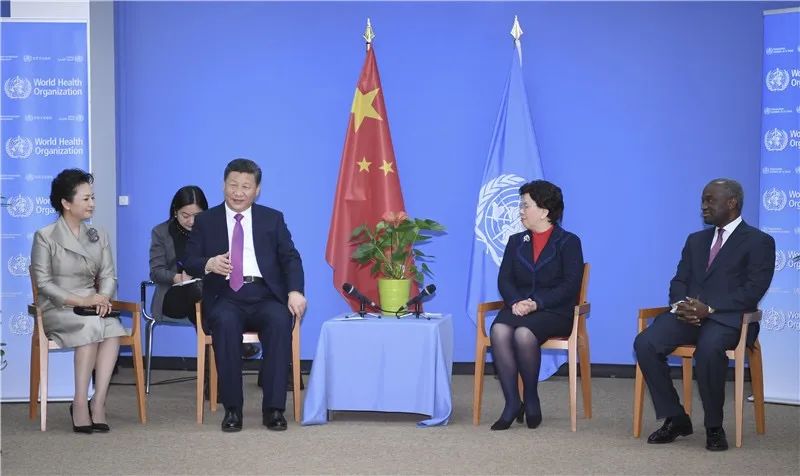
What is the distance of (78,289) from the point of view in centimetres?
477

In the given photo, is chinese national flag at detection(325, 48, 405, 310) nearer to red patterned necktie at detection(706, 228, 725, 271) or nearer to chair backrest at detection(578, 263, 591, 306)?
chair backrest at detection(578, 263, 591, 306)

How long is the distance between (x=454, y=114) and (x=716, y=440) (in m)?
3.29

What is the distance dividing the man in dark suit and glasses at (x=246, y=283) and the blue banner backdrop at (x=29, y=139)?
1.15 meters

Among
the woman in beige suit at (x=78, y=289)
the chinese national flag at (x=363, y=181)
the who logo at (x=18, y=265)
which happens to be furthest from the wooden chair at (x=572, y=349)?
the who logo at (x=18, y=265)

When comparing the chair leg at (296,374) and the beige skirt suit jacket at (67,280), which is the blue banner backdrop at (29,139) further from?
the chair leg at (296,374)

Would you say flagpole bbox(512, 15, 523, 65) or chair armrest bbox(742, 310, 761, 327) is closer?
chair armrest bbox(742, 310, 761, 327)

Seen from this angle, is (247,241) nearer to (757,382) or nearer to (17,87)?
(17,87)

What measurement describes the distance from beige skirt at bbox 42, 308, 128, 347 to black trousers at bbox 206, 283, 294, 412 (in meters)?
0.51

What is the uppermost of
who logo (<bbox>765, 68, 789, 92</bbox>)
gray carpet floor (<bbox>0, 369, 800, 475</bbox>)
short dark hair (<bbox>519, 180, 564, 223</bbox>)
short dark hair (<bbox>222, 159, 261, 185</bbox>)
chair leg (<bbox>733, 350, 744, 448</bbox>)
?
who logo (<bbox>765, 68, 789, 92</bbox>)

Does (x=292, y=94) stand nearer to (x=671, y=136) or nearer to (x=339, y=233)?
(x=339, y=233)

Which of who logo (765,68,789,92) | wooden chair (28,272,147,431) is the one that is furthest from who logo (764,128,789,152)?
wooden chair (28,272,147,431)

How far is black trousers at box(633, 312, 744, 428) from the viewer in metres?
4.27

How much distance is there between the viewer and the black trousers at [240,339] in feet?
15.3

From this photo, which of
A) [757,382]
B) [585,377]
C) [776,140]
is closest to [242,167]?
[585,377]
